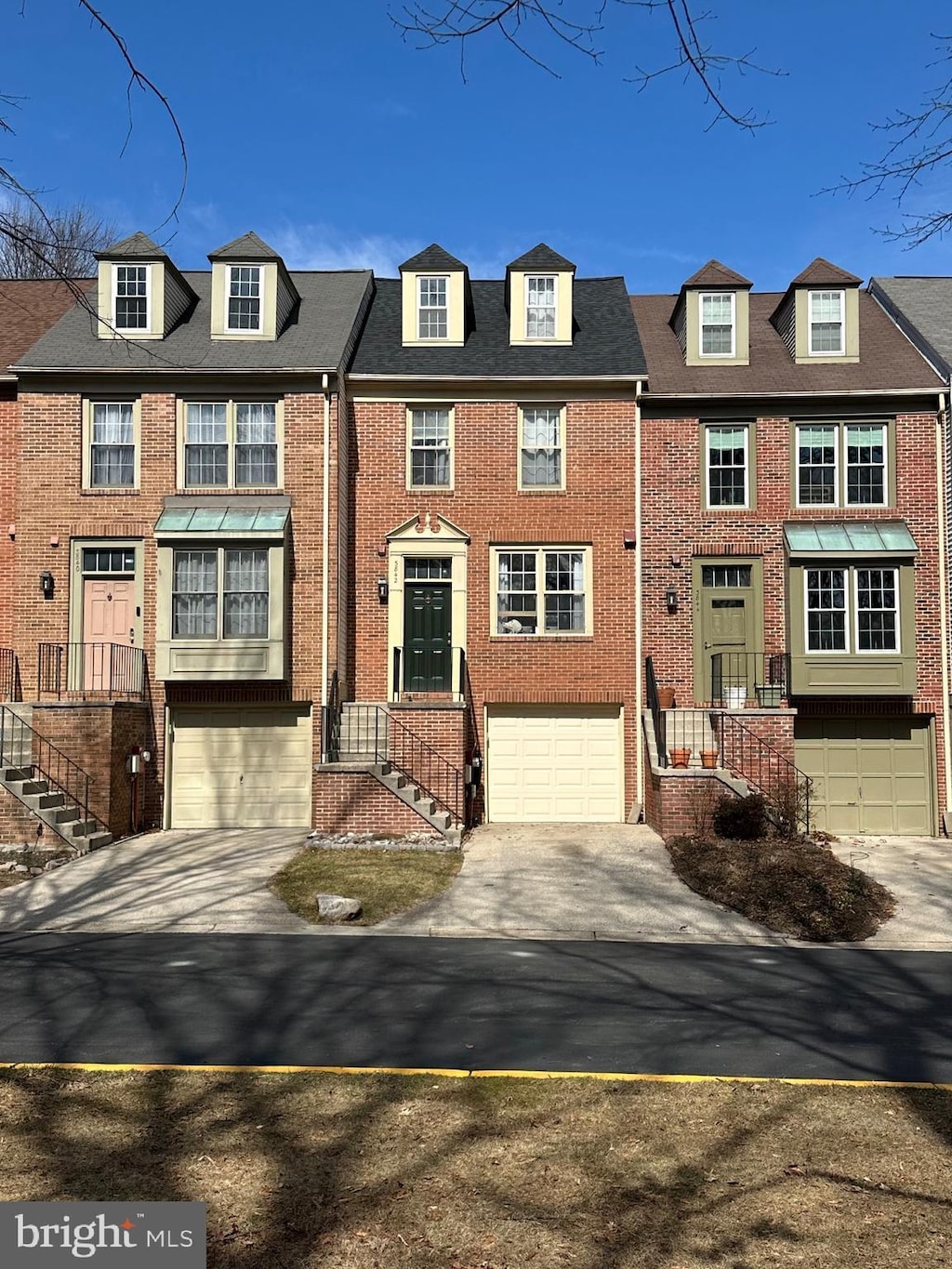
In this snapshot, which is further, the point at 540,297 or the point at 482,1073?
the point at 540,297

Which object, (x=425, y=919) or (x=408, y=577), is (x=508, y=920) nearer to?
(x=425, y=919)

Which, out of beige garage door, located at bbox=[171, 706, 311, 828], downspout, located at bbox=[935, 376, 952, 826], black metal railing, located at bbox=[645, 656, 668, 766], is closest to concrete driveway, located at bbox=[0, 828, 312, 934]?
beige garage door, located at bbox=[171, 706, 311, 828]

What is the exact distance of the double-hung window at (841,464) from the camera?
749 inches

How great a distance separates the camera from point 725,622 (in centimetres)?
1900

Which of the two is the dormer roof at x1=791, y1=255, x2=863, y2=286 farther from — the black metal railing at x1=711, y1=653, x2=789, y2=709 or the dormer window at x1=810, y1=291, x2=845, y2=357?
the black metal railing at x1=711, y1=653, x2=789, y2=709

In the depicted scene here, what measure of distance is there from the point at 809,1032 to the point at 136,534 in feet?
47.9

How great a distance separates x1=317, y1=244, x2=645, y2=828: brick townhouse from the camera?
18.8 meters

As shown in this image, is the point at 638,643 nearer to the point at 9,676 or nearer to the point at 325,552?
the point at 325,552

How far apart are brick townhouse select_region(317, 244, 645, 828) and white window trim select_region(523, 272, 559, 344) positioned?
87 cm

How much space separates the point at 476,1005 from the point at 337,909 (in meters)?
4.03

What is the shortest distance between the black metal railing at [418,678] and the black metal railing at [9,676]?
657 centimetres

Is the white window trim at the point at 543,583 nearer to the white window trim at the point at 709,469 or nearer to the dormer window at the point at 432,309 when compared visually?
the white window trim at the point at 709,469

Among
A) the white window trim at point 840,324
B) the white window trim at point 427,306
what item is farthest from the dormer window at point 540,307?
the white window trim at point 840,324

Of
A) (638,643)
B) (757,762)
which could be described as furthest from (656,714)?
(757,762)
